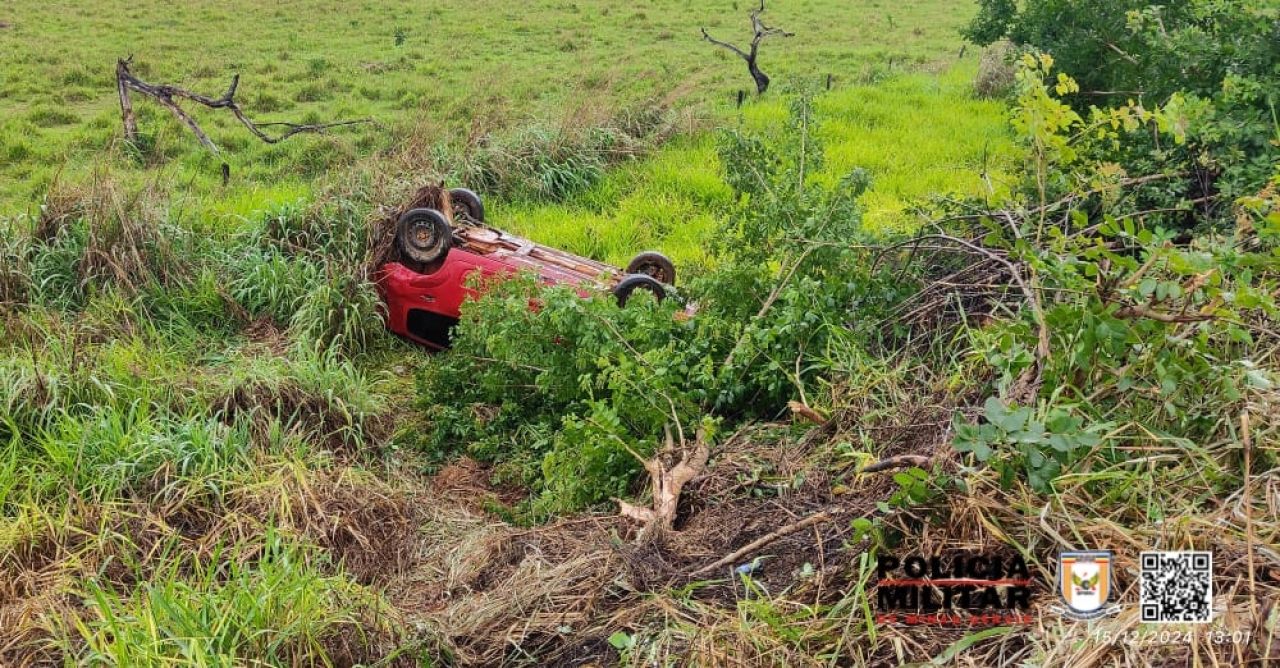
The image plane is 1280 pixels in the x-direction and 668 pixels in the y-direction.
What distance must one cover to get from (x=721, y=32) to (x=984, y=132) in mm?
7931

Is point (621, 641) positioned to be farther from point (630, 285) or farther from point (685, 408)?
point (630, 285)

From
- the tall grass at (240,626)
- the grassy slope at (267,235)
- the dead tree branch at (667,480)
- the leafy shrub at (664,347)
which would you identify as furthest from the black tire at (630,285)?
the tall grass at (240,626)

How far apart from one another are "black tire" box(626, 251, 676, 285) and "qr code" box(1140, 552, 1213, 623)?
14.0ft

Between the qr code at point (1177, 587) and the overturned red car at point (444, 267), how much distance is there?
3.59 meters

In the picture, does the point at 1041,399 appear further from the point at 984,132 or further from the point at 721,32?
the point at 721,32

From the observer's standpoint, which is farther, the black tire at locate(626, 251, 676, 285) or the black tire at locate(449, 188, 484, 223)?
the black tire at locate(449, 188, 484, 223)

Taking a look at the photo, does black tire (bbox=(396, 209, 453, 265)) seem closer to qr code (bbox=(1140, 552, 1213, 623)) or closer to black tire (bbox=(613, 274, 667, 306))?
black tire (bbox=(613, 274, 667, 306))

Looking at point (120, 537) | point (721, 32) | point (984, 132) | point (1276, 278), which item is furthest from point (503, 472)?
point (721, 32)

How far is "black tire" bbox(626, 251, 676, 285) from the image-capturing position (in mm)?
6238

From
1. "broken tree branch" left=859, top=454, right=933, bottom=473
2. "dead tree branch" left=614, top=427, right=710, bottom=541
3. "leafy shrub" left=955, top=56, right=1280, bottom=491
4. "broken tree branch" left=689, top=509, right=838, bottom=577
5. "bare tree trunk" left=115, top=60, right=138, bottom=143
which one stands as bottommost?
"dead tree branch" left=614, top=427, right=710, bottom=541

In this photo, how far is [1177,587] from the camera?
2.12 m

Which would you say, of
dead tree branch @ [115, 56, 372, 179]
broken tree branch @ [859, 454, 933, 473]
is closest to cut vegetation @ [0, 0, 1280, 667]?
broken tree branch @ [859, 454, 933, 473]

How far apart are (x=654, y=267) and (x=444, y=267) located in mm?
1431

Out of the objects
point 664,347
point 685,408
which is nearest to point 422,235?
point 664,347
